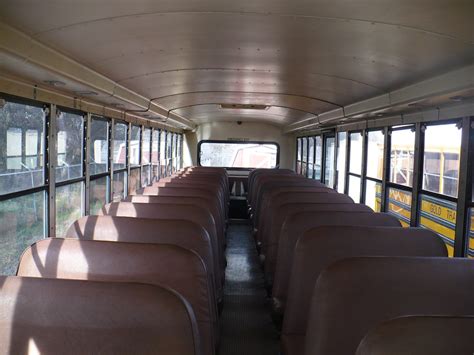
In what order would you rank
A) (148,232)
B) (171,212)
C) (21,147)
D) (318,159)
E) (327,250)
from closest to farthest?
(327,250) < (148,232) < (171,212) < (21,147) < (318,159)

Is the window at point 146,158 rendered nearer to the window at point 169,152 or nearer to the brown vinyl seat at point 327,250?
the window at point 169,152

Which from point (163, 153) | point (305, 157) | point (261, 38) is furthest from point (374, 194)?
point (163, 153)

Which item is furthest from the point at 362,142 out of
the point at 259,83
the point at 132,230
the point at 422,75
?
the point at 132,230

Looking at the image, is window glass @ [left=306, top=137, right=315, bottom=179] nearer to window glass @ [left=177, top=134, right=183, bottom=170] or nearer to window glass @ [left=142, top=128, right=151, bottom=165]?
window glass @ [left=177, top=134, right=183, bottom=170]

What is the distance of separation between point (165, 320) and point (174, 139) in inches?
417

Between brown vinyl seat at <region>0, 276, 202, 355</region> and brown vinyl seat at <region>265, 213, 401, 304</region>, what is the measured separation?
5.66 ft

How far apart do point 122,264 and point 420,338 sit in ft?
4.14

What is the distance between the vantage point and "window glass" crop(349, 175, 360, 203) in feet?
22.3

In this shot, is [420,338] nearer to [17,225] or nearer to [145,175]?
[17,225]

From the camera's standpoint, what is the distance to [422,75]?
337 centimetres

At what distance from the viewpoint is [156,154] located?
30.9 feet

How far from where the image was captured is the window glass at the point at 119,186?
6.14 metres

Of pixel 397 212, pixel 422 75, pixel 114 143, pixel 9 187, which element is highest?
pixel 422 75

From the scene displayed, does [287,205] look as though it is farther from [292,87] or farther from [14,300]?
[14,300]
